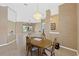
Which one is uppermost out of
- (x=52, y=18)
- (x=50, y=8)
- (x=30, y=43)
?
(x=50, y=8)

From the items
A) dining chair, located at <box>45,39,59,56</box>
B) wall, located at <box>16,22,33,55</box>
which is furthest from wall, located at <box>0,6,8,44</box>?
dining chair, located at <box>45,39,59,56</box>

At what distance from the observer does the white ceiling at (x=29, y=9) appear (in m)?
1.80

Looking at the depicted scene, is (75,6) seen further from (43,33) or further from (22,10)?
(22,10)

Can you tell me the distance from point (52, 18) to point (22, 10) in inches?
16.2

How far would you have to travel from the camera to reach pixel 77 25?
5.89 ft

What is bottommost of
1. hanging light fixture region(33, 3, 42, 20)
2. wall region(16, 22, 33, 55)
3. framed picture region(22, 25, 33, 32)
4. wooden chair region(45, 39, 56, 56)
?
wooden chair region(45, 39, 56, 56)

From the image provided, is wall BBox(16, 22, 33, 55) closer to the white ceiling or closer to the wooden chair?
the white ceiling

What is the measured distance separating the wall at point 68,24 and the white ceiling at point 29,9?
0.35 feet

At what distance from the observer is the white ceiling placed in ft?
5.90

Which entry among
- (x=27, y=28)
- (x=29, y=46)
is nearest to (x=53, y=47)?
(x=29, y=46)

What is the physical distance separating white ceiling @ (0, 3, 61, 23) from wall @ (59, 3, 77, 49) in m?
0.11

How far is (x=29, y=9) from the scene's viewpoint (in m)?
1.81

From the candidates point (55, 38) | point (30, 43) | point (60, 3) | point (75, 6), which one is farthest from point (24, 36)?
point (75, 6)

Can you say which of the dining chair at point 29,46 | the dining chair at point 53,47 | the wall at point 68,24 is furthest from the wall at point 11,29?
the wall at point 68,24
